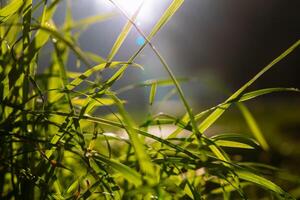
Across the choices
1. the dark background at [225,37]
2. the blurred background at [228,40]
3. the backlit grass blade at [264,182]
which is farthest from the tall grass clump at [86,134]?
the dark background at [225,37]

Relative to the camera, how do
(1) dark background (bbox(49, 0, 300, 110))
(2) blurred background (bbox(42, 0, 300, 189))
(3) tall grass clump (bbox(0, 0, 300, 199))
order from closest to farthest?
(3) tall grass clump (bbox(0, 0, 300, 199)) < (2) blurred background (bbox(42, 0, 300, 189)) < (1) dark background (bbox(49, 0, 300, 110))

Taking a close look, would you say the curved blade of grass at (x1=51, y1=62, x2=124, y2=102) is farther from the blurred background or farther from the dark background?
the dark background

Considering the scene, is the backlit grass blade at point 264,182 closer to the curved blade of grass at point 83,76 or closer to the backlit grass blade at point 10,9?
the curved blade of grass at point 83,76

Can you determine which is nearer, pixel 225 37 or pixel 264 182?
pixel 264 182

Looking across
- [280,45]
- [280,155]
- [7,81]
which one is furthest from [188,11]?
[7,81]

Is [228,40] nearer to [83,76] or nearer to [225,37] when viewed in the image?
[225,37]

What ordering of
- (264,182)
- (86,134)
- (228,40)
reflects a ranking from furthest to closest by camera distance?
(228,40) < (86,134) < (264,182)

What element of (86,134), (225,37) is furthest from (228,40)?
(86,134)

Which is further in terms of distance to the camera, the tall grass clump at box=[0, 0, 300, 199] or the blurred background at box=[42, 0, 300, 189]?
the blurred background at box=[42, 0, 300, 189]

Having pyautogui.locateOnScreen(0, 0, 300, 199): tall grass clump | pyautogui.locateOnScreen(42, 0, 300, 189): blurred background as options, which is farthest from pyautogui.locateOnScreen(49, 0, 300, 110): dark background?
pyautogui.locateOnScreen(0, 0, 300, 199): tall grass clump

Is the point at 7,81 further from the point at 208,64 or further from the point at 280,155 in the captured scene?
the point at 208,64

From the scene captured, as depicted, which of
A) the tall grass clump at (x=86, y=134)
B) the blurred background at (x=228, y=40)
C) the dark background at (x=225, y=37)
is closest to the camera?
the tall grass clump at (x=86, y=134)
